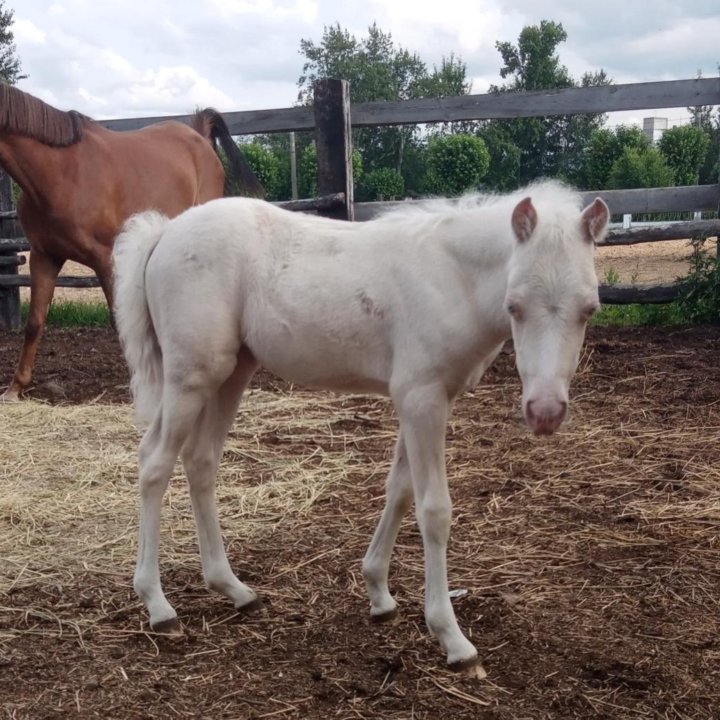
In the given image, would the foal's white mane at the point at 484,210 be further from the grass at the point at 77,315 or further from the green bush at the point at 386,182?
the green bush at the point at 386,182

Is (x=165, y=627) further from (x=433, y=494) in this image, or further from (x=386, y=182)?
(x=386, y=182)

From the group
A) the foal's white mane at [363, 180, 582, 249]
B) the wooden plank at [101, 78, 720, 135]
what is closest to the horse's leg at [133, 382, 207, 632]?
the foal's white mane at [363, 180, 582, 249]

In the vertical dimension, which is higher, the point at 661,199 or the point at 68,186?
the point at 68,186

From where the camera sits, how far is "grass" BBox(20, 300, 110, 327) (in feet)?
29.3

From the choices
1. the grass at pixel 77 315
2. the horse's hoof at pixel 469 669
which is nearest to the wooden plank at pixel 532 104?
the grass at pixel 77 315

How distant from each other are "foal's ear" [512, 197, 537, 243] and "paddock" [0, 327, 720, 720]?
1.23 m

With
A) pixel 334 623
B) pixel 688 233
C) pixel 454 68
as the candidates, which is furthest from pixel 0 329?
pixel 454 68

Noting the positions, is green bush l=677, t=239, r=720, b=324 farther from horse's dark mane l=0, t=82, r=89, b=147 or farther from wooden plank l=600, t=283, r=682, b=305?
horse's dark mane l=0, t=82, r=89, b=147

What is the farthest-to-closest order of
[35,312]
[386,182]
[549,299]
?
[386,182] → [35,312] → [549,299]

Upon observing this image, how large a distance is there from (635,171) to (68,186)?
2130 centimetres

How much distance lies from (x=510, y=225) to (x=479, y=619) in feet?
4.20

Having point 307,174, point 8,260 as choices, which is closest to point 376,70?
point 307,174

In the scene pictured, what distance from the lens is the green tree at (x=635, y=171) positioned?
79.7ft

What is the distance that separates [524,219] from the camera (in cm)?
221
